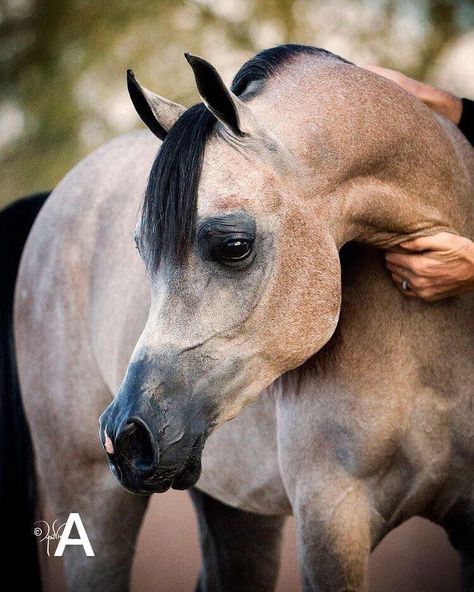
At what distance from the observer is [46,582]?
3.02 meters

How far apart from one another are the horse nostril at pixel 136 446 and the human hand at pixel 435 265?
677 millimetres

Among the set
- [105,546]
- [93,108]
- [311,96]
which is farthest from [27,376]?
[93,108]

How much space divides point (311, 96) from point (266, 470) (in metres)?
0.94

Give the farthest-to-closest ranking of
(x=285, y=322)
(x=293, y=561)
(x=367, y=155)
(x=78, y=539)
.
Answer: (x=293, y=561) < (x=78, y=539) < (x=367, y=155) < (x=285, y=322)

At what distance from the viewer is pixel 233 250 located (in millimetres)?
1622

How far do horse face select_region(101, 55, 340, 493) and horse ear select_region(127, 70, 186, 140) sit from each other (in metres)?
0.17

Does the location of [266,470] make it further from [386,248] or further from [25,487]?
[25,487]

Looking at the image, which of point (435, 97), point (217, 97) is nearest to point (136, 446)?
point (217, 97)

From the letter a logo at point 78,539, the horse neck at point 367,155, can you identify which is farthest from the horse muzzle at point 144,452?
the letter a logo at point 78,539

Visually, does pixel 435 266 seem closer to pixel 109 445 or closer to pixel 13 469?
pixel 109 445

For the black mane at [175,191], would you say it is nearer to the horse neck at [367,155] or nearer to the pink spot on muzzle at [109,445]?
the horse neck at [367,155]

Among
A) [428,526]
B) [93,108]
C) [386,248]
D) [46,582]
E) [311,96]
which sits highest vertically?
[93,108]

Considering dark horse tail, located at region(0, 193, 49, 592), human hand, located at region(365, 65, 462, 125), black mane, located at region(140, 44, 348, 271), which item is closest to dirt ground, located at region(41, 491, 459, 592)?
dark horse tail, located at region(0, 193, 49, 592)

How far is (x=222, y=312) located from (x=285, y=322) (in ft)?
0.41
